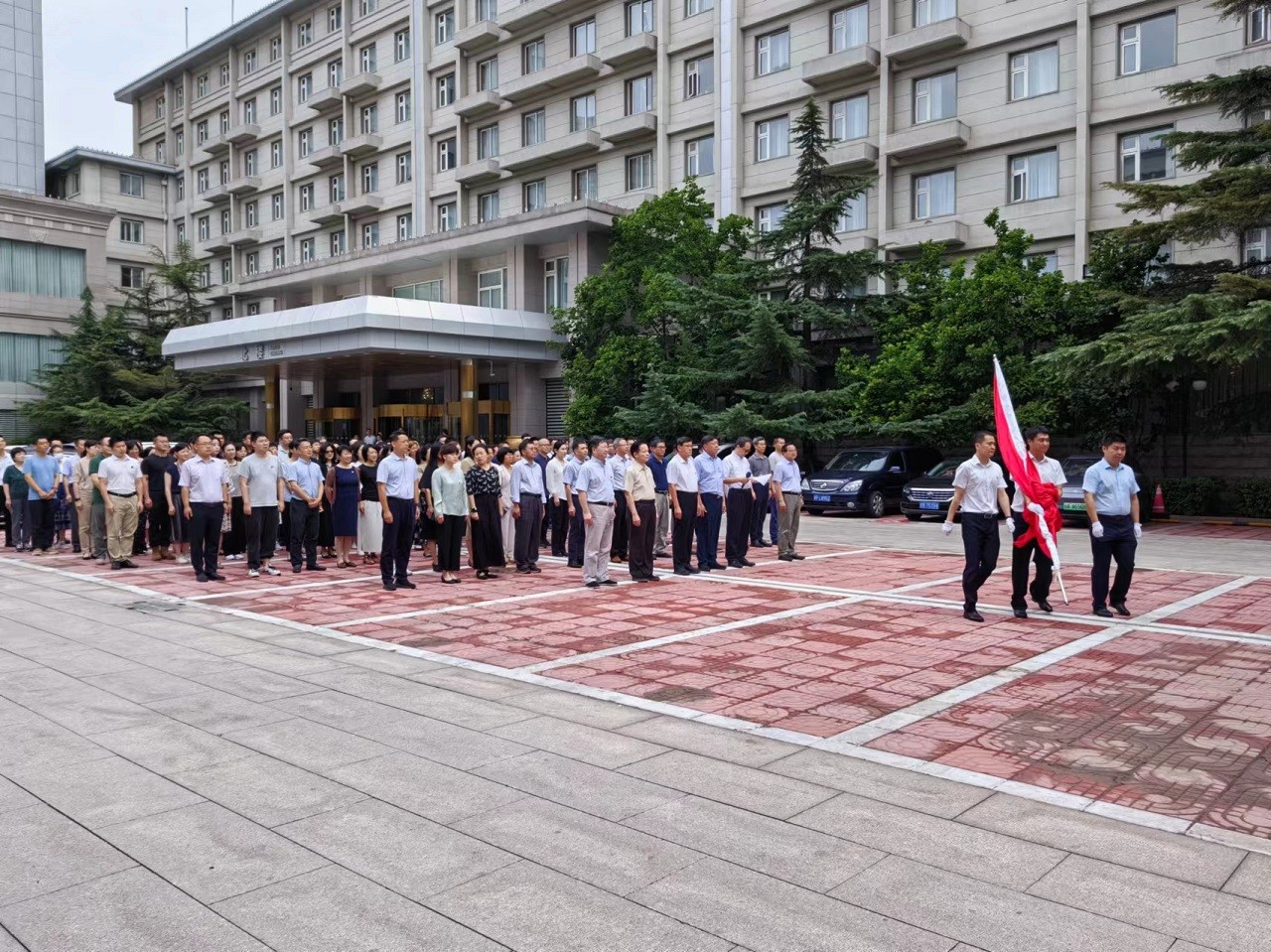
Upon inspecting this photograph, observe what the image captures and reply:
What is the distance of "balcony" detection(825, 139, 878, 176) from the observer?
28.6 metres

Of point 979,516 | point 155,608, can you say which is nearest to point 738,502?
point 979,516

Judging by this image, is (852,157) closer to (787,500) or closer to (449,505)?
(787,500)

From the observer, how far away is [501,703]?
637 centimetres

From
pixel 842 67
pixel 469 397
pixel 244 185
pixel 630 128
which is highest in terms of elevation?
pixel 244 185

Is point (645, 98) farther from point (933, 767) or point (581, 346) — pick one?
point (933, 767)

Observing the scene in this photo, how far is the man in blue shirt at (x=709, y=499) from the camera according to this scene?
44.0 ft

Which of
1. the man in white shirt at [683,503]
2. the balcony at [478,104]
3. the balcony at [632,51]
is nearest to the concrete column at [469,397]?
the balcony at [478,104]

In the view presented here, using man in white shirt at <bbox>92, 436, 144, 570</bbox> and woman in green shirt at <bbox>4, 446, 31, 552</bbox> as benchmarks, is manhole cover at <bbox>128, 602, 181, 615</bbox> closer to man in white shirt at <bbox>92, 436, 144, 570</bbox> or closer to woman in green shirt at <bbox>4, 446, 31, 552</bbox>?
man in white shirt at <bbox>92, 436, 144, 570</bbox>

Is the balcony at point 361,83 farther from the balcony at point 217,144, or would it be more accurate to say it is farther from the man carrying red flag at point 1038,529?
the man carrying red flag at point 1038,529

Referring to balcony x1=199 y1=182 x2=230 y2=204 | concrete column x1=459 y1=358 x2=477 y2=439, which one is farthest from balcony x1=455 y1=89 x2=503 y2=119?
balcony x1=199 y1=182 x2=230 y2=204

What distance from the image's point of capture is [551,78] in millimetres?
35062

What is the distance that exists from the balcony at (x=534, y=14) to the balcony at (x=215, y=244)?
21218 millimetres

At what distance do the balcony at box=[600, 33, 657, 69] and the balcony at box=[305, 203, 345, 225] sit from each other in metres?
15.5

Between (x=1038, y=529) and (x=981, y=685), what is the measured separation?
9.97 feet
